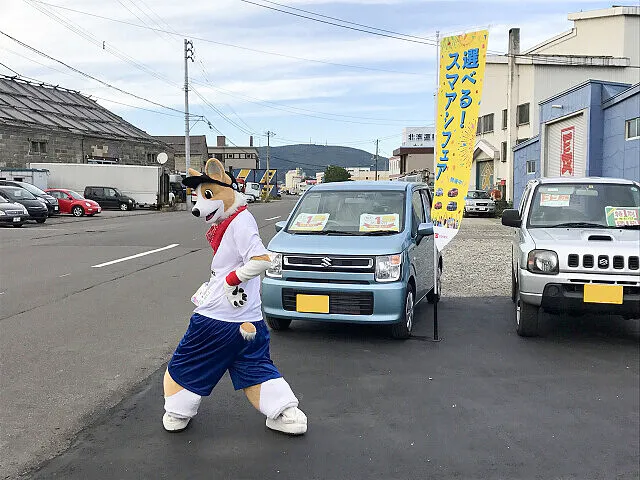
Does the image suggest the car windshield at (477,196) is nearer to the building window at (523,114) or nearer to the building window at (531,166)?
the building window at (531,166)

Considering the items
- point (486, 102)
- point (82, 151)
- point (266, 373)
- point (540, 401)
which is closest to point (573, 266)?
point (540, 401)

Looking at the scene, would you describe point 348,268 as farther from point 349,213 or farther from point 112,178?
point 112,178

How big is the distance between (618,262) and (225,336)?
401 cm

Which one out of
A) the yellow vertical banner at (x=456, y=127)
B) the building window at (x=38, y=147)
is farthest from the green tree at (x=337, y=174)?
the yellow vertical banner at (x=456, y=127)

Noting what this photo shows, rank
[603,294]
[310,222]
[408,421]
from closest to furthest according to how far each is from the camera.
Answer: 1. [408,421]
2. [603,294]
3. [310,222]

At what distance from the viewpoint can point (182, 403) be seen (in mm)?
4176

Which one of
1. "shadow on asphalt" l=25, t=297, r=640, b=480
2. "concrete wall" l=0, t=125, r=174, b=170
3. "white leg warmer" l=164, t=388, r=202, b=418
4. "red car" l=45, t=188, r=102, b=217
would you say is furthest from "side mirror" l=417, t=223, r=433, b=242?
"concrete wall" l=0, t=125, r=174, b=170

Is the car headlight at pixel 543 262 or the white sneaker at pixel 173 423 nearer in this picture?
the white sneaker at pixel 173 423

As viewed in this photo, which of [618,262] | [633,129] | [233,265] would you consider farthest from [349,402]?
[633,129]

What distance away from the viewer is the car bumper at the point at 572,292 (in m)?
6.03

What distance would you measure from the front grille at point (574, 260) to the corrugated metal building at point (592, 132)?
15.8 metres

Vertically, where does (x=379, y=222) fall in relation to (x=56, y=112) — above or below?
below

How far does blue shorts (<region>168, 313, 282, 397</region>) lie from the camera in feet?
13.5

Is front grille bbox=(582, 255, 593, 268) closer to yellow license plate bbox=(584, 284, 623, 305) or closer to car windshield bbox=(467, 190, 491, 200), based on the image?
yellow license plate bbox=(584, 284, 623, 305)
